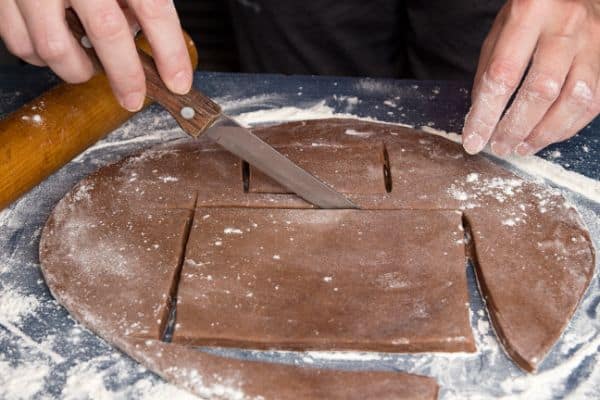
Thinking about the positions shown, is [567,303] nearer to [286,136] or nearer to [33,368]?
[286,136]

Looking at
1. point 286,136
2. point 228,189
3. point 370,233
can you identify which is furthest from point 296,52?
point 370,233

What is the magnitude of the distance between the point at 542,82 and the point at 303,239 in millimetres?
753

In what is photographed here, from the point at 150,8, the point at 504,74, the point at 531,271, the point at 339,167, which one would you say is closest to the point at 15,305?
the point at 150,8

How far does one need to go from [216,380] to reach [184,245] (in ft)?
1.38

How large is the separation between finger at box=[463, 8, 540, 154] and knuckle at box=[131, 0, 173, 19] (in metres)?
0.85

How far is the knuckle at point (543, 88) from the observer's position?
185cm

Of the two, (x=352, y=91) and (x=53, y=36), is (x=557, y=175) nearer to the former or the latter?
(x=352, y=91)

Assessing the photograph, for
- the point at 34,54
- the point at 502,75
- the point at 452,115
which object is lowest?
the point at 452,115

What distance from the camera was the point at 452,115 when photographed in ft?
7.80

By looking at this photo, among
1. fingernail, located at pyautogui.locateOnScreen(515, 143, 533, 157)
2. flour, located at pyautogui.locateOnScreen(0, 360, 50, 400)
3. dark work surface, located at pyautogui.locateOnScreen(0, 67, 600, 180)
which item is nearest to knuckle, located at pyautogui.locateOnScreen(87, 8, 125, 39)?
flour, located at pyautogui.locateOnScreen(0, 360, 50, 400)

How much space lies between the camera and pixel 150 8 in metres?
1.61

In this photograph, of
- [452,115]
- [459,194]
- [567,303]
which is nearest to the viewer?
[567,303]

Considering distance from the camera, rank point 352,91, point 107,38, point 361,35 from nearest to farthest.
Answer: point 107,38
point 352,91
point 361,35

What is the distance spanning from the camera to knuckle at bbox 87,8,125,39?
5.20ft
